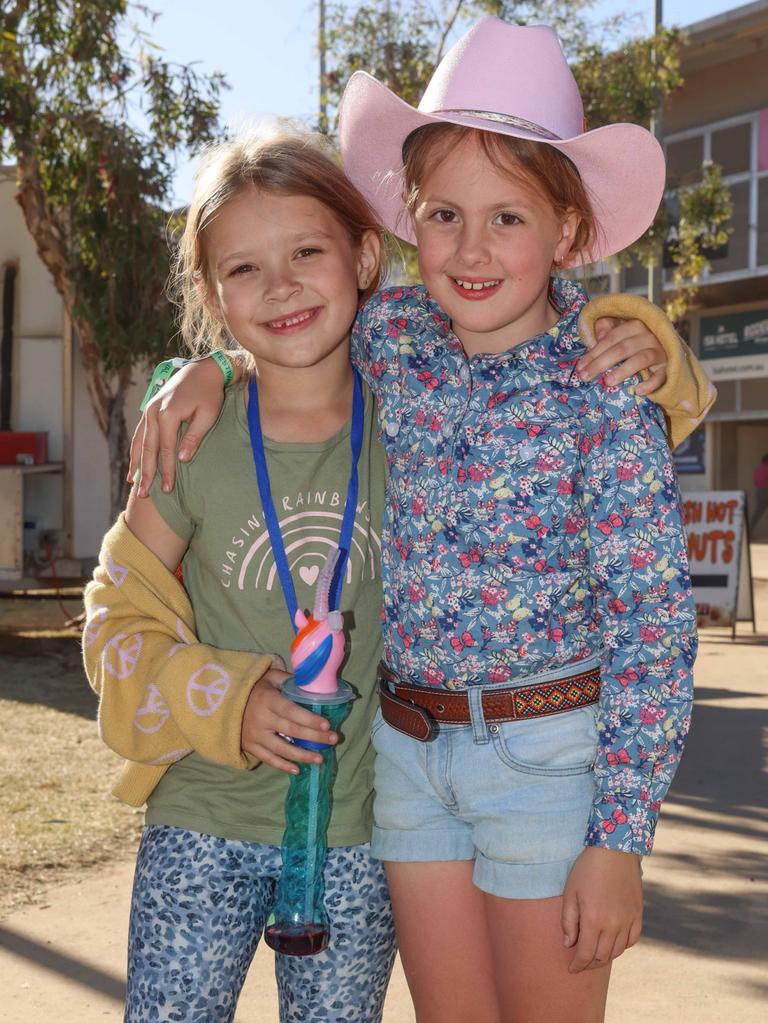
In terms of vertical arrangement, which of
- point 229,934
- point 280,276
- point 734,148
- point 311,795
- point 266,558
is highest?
point 734,148

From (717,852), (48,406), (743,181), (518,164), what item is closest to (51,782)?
(717,852)

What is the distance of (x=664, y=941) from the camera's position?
12.7 feet

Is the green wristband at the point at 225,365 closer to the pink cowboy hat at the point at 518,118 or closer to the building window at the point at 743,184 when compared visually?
the pink cowboy hat at the point at 518,118

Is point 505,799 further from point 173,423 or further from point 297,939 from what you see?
point 173,423

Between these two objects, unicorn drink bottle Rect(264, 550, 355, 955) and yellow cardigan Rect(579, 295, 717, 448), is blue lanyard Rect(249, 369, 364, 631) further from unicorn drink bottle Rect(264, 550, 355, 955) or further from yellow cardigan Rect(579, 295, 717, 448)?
yellow cardigan Rect(579, 295, 717, 448)

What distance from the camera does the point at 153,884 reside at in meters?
2.07

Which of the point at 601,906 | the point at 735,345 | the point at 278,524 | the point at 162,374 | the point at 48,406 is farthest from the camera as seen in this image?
the point at 735,345

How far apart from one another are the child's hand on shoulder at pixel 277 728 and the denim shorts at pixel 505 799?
0.22m

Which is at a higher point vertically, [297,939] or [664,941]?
[297,939]

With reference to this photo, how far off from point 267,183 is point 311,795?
1.07 m

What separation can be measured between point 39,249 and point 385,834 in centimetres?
801

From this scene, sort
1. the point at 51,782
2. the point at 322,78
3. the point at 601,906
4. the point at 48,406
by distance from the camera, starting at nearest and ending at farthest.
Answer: the point at 601,906, the point at 51,782, the point at 48,406, the point at 322,78

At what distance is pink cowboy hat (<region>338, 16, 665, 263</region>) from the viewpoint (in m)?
2.07

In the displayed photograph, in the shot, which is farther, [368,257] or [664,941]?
[664,941]
